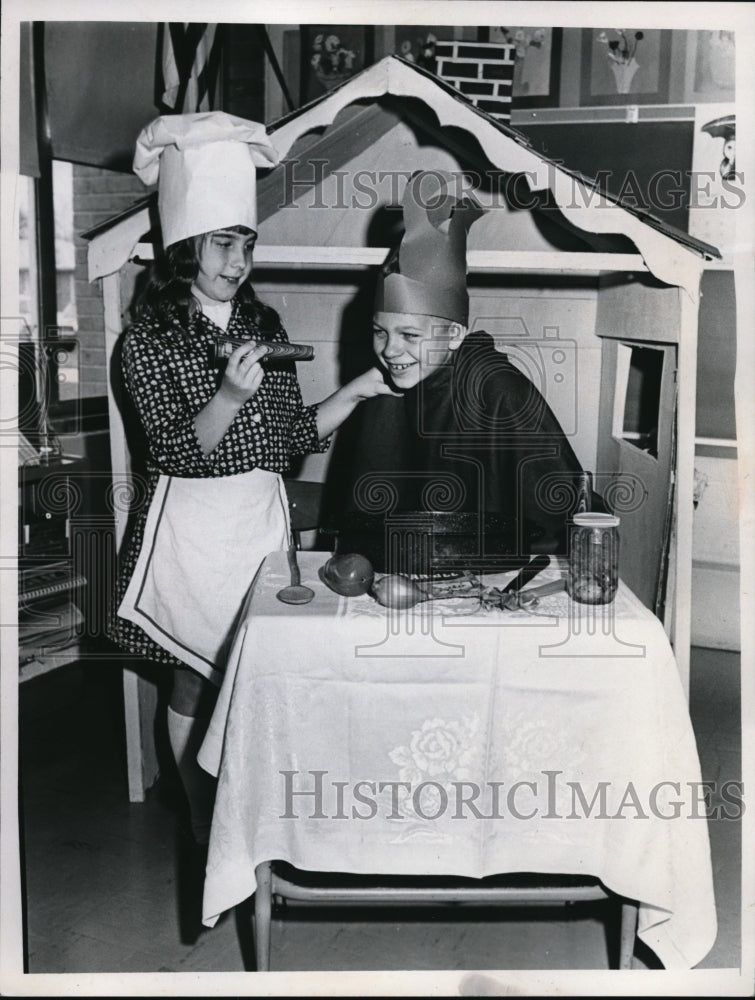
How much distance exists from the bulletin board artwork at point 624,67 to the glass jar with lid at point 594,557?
2884 millimetres

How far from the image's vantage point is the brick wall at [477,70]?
2733mm

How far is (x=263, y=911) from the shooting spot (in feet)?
5.81

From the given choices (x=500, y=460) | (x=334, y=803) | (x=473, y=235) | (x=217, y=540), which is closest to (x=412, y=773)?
(x=334, y=803)

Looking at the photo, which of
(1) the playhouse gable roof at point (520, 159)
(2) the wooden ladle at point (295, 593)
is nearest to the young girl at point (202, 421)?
(1) the playhouse gable roof at point (520, 159)

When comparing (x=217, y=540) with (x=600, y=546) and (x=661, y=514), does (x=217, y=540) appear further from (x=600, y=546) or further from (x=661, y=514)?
(x=661, y=514)

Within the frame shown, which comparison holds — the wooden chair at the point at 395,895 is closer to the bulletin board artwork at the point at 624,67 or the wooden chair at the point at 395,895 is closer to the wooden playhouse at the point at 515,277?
the wooden playhouse at the point at 515,277

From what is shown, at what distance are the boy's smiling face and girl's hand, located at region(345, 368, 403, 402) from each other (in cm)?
4

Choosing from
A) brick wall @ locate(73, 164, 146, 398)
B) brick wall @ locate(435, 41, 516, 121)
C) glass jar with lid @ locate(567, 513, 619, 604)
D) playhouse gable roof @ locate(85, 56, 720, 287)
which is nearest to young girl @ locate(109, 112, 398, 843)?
playhouse gable roof @ locate(85, 56, 720, 287)

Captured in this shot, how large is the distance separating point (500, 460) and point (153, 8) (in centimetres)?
123

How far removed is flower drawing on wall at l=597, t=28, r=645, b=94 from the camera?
3.99 metres

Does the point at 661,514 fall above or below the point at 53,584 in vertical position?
above

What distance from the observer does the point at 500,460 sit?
2309mm

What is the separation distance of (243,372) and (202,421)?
17 cm

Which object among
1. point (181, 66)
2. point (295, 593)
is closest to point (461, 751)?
point (295, 593)
